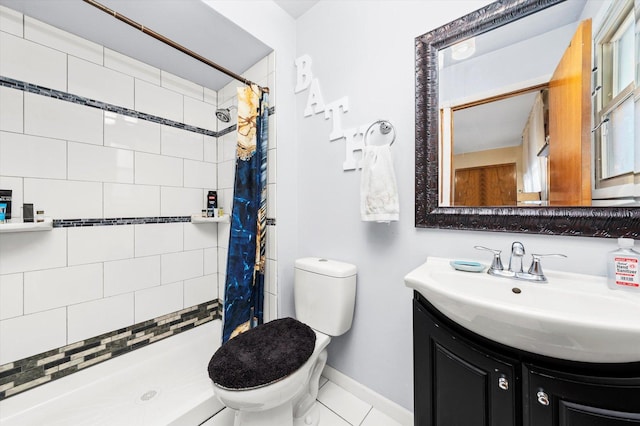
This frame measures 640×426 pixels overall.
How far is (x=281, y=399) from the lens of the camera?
36.4 inches

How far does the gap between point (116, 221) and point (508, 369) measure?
200 centimetres

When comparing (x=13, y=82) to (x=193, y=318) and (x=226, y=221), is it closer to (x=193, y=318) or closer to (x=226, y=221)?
(x=226, y=221)

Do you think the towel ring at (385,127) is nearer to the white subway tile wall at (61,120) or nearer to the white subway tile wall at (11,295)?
the white subway tile wall at (61,120)

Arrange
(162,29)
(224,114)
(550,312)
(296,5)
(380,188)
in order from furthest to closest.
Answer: (224,114) < (296,5) < (162,29) < (380,188) < (550,312)

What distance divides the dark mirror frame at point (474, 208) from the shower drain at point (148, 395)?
1.64 metres

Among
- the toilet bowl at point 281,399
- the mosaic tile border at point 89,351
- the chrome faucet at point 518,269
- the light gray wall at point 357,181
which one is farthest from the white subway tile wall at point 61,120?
the chrome faucet at point 518,269

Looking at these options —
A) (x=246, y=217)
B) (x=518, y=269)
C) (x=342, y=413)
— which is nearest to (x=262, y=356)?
(x=342, y=413)

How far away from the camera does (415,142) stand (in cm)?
107

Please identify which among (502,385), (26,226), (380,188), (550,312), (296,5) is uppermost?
(296,5)

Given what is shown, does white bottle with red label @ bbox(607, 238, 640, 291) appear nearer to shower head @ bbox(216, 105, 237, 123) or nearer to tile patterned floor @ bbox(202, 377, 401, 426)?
tile patterned floor @ bbox(202, 377, 401, 426)

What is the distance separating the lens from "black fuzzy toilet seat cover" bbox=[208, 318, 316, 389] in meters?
0.88

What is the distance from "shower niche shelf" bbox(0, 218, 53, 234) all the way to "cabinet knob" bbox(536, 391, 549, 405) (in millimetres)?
1985

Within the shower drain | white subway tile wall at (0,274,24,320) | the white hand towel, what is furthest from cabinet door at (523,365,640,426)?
white subway tile wall at (0,274,24,320)

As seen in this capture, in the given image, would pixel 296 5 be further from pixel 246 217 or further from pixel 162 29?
pixel 246 217
